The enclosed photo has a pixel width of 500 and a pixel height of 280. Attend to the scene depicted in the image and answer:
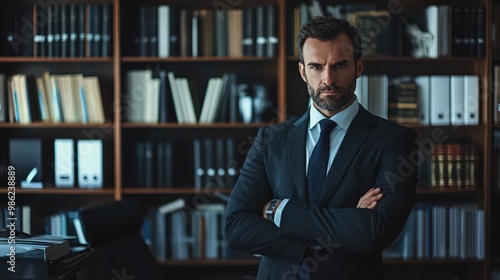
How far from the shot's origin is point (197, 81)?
4312 mm

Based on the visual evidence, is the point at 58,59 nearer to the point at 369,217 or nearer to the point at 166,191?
the point at 166,191

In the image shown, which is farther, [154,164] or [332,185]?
[154,164]

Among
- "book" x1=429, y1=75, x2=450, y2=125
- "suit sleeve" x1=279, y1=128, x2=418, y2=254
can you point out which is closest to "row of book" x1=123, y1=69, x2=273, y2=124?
"book" x1=429, y1=75, x2=450, y2=125

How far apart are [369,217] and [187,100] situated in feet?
6.74

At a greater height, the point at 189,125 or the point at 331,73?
the point at 331,73

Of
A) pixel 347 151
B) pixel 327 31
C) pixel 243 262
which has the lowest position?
pixel 243 262

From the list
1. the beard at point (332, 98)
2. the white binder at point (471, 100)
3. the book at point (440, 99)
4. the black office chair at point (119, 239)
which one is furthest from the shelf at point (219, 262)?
the beard at point (332, 98)

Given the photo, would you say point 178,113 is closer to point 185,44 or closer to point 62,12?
point 185,44

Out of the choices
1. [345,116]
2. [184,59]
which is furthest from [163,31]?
[345,116]

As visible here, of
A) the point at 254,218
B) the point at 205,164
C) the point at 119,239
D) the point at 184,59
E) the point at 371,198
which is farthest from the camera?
the point at 205,164

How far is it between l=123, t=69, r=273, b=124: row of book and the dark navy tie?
5.84 ft

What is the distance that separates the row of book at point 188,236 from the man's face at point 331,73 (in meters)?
1.94

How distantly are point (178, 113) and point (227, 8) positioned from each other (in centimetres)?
72

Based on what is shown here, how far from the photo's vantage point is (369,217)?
2.21m
